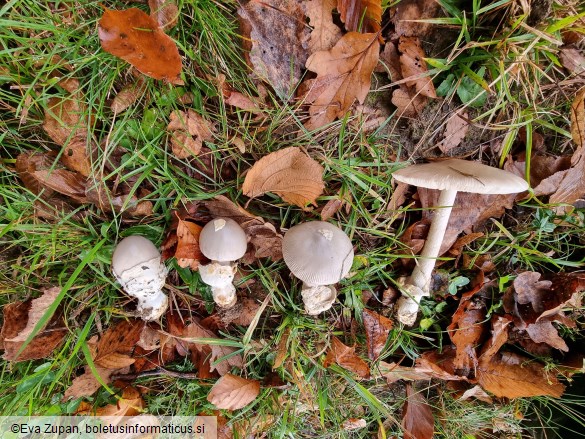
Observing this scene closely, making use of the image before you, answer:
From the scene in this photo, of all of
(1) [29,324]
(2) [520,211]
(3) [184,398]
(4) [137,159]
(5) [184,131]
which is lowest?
(3) [184,398]

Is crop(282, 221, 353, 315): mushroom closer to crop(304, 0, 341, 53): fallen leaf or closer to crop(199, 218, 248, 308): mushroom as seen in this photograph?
crop(199, 218, 248, 308): mushroom

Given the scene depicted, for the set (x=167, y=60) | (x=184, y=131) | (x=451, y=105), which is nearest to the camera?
(x=167, y=60)

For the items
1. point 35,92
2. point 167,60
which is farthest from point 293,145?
point 35,92

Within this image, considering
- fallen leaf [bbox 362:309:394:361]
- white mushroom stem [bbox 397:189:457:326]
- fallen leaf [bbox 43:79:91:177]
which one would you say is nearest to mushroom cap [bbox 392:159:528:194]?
white mushroom stem [bbox 397:189:457:326]

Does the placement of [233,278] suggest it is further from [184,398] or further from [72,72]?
[72,72]

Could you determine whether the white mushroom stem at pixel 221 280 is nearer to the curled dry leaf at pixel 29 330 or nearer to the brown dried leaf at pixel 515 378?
the curled dry leaf at pixel 29 330

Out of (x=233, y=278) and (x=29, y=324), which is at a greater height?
(x=233, y=278)

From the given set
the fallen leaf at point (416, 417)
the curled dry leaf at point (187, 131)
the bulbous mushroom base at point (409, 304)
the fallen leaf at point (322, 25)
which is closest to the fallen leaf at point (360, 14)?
the fallen leaf at point (322, 25)
